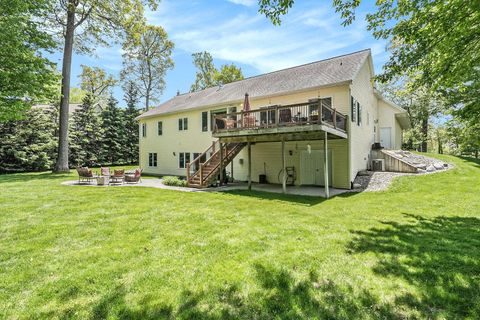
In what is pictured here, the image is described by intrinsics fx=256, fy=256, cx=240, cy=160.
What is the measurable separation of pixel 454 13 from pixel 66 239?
8.67 meters

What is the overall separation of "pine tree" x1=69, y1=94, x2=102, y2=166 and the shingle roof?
11.6 metres

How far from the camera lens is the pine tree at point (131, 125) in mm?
29938

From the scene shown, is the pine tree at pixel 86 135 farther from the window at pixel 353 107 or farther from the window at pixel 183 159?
the window at pixel 353 107

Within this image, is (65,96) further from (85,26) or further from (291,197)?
(291,197)

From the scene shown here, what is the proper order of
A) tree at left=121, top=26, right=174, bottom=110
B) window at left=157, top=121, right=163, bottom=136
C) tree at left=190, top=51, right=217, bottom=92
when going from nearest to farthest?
window at left=157, top=121, right=163, bottom=136 → tree at left=121, top=26, right=174, bottom=110 → tree at left=190, top=51, right=217, bottom=92

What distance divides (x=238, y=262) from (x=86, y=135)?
2806 centimetres

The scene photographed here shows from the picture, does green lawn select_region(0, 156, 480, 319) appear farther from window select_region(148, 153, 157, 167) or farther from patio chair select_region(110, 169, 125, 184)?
window select_region(148, 153, 157, 167)

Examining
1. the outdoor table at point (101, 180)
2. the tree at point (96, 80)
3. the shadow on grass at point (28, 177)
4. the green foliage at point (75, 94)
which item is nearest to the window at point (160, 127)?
the shadow on grass at point (28, 177)

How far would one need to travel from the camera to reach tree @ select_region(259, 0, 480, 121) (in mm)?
4859

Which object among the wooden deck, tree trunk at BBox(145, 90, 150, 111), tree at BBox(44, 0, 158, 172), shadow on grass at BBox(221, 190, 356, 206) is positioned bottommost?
shadow on grass at BBox(221, 190, 356, 206)

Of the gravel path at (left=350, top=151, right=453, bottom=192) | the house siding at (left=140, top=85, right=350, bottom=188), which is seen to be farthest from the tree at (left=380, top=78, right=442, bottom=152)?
the house siding at (left=140, top=85, right=350, bottom=188)

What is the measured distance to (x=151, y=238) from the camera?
519cm

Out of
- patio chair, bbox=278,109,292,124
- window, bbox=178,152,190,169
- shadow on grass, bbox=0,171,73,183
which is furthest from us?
window, bbox=178,152,190,169

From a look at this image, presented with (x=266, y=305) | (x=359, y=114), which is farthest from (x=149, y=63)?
(x=266, y=305)
